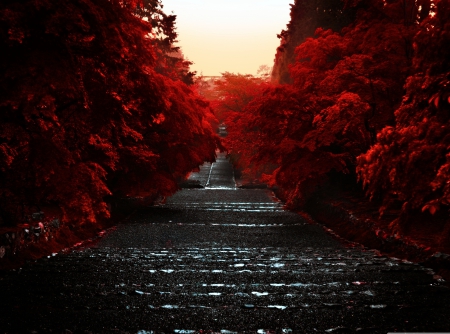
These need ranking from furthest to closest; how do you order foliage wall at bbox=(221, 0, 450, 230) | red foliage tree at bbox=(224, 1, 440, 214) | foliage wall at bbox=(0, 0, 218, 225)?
red foliage tree at bbox=(224, 1, 440, 214) < foliage wall at bbox=(0, 0, 218, 225) < foliage wall at bbox=(221, 0, 450, 230)

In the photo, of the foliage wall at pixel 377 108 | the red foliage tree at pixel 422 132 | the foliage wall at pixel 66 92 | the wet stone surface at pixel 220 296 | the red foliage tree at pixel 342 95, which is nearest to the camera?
the wet stone surface at pixel 220 296

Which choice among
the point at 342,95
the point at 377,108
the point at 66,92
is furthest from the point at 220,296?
the point at 377,108

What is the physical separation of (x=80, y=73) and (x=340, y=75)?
8418 millimetres

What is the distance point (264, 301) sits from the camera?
15.8 feet

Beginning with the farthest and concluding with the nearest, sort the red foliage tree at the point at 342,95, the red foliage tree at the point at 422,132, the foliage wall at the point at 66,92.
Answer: the red foliage tree at the point at 342,95
the foliage wall at the point at 66,92
the red foliage tree at the point at 422,132

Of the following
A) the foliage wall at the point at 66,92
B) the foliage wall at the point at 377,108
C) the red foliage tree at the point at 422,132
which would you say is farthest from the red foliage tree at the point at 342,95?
the red foliage tree at the point at 422,132

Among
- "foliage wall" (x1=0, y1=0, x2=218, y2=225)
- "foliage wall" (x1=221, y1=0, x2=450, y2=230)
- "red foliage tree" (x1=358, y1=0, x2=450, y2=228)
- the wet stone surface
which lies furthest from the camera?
"foliage wall" (x1=0, y1=0, x2=218, y2=225)

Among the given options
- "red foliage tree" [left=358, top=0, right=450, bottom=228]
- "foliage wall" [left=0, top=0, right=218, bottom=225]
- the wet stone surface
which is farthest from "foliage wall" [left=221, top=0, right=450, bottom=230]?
"foliage wall" [left=0, top=0, right=218, bottom=225]

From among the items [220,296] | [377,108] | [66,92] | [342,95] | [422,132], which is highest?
[342,95]

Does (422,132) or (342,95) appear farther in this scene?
(342,95)

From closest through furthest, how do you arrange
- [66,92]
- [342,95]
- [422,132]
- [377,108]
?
[422,132], [66,92], [342,95], [377,108]

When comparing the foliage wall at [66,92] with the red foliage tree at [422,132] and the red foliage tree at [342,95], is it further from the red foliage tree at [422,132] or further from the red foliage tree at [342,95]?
the red foliage tree at [342,95]

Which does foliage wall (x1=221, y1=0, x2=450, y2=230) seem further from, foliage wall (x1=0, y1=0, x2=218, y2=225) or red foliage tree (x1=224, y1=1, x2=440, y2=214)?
foliage wall (x1=0, y1=0, x2=218, y2=225)

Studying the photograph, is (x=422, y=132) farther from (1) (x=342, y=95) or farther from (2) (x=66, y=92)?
(1) (x=342, y=95)
